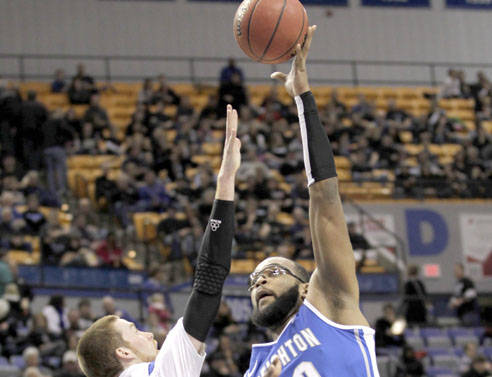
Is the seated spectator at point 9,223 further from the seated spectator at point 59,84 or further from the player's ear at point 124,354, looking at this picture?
the player's ear at point 124,354

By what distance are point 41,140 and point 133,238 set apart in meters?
3.10

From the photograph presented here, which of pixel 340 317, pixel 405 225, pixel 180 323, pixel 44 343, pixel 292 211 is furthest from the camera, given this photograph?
pixel 405 225

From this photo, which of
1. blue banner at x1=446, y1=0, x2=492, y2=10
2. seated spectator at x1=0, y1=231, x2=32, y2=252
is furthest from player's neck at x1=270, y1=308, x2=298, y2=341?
blue banner at x1=446, y1=0, x2=492, y2=10

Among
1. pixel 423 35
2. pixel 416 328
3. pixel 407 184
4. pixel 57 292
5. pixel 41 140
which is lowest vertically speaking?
pixel 416 328

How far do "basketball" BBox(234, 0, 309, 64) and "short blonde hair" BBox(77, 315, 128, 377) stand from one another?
1.60 m

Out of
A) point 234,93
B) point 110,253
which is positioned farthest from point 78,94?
point 110,253

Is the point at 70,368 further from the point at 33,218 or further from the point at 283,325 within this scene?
the point at 283,325

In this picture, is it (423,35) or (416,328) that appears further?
(423,35)

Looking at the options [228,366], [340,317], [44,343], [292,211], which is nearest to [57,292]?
[44,343]

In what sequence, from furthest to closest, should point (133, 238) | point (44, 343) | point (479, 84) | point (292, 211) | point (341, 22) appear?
point (341, 22)
point (479, 84)
point (292, 211)
point (133, 238)
point (44, 343)

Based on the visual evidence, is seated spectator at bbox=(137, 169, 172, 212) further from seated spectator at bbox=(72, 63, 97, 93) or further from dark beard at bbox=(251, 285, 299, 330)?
dark beard at bbox=(251, 285, 299, 330)

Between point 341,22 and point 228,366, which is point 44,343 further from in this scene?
point 341,22

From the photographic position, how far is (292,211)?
14352mm

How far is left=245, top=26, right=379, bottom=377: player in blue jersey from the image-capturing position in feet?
11.5
